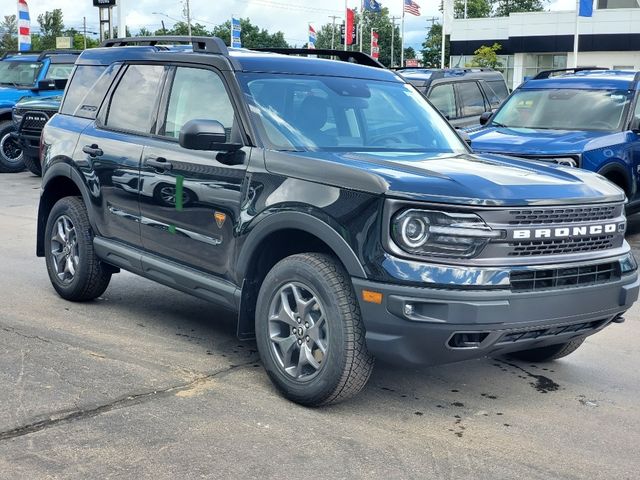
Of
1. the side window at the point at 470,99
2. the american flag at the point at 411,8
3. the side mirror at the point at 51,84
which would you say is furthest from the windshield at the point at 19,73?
the american flag at the point at 411,8

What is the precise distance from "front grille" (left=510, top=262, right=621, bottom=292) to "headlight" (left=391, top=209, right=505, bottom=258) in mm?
245

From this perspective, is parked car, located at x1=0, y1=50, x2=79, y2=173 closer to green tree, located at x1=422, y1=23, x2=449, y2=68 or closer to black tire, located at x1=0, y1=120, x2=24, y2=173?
black tire, located at x1=0, y1=120, x2=24, y2=173

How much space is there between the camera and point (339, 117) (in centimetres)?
556

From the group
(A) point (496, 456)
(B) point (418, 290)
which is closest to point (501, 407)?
(A) point (496, 456)

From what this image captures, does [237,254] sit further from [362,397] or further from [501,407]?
[501,407]

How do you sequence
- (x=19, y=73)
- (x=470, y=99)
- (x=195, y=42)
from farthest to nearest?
(x=19, y=73) → (x=470, y=99) → (x=195, y=42)

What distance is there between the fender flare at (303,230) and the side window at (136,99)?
1495 mm

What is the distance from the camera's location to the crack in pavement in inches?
169

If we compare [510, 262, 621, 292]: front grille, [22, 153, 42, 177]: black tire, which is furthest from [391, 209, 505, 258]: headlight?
[22, 153, 42, 177]: black tire

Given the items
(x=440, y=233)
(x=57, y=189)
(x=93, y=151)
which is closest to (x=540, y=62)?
(x=57, y=189)

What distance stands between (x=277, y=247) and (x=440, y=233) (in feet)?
3.72

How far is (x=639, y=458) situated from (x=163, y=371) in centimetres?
264

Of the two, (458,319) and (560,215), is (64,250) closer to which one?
A: (458,319)

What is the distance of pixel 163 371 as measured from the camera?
5.29 meters
